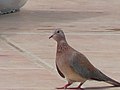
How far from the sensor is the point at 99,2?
16.2 meters

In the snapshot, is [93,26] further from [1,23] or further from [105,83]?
[105,83]

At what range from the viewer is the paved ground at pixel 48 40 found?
6.96m

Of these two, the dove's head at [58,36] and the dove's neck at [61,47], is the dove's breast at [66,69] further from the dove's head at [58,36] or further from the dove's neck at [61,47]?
the dove's head at [58,36]

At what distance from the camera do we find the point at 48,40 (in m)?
9.72

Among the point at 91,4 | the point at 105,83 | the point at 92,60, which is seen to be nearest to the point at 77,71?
the point at 105,83

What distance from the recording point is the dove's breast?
5.91 m

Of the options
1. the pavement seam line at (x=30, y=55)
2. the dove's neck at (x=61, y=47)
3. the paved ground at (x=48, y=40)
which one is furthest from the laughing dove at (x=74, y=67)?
the pavement seam line at (x=30, y=55)

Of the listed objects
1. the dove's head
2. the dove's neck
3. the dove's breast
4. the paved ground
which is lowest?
the paved ground

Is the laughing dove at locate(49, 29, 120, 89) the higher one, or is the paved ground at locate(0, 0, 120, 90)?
the laughing dove at locate(49, 29, 120, 89)

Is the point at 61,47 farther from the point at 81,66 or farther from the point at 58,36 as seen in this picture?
the point at 81,66

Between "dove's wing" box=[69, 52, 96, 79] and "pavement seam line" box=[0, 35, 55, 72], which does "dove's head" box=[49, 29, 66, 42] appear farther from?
"pavement seam line" box=[0, 35, 55, 72]

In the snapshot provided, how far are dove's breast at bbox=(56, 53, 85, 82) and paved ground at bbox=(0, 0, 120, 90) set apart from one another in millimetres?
485

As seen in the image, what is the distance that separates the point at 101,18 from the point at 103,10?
1.68 m

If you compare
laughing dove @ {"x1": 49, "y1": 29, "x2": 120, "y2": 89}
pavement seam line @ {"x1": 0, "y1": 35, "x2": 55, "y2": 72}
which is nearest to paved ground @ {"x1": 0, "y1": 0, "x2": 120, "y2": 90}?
pavement seam line @ {"x1": 0, "y1": 35, "x2": 55, "y2": 72}
